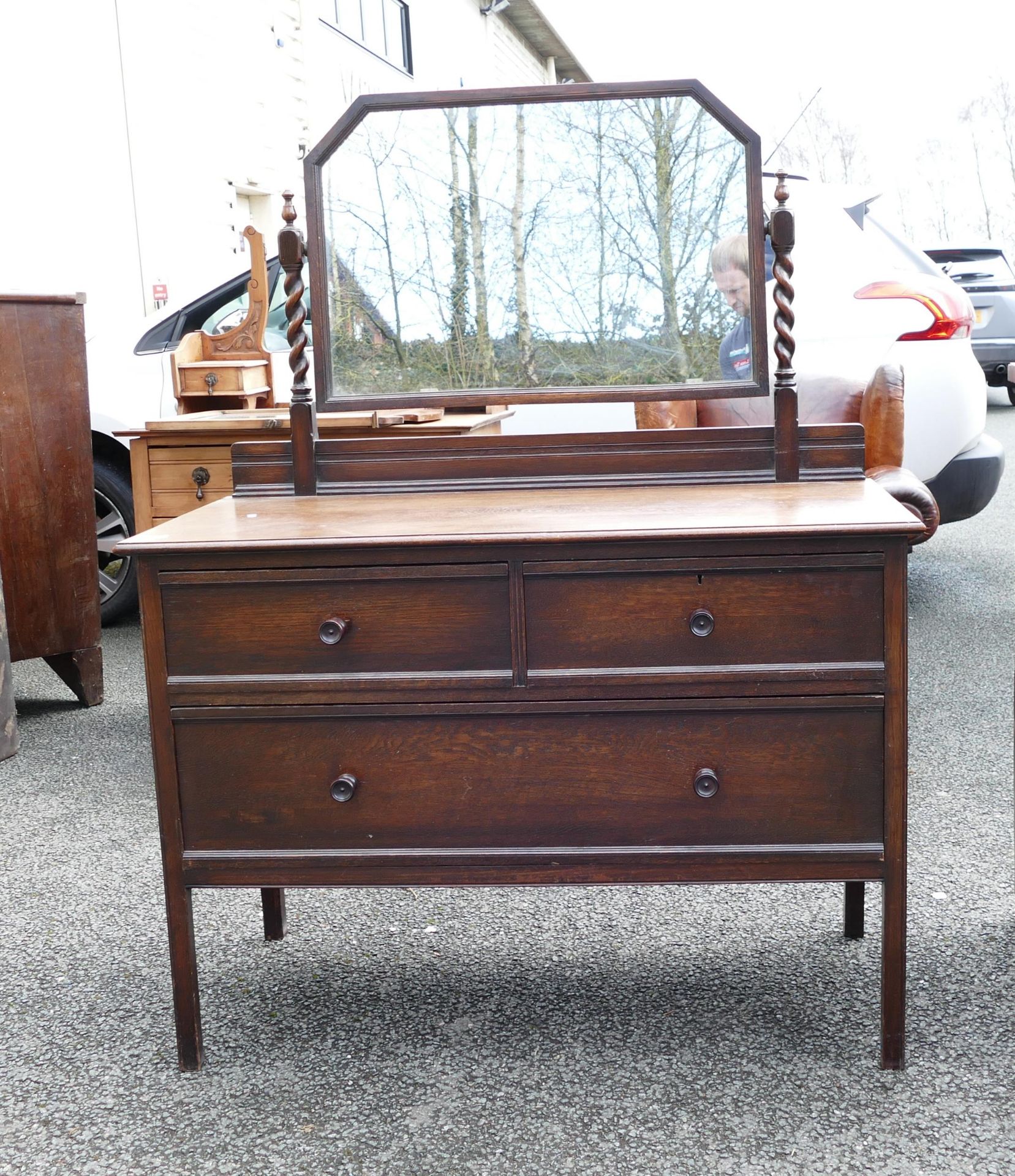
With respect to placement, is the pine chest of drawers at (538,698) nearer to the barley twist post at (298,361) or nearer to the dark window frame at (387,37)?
the barley twist post at (298,361)

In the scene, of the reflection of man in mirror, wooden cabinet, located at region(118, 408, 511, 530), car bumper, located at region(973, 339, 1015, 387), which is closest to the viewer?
the reflection of man in mirror

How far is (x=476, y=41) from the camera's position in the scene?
47.3 feet

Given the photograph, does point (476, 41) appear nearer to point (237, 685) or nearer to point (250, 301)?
point (250, 301)

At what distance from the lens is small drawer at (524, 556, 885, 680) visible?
80.4 inches

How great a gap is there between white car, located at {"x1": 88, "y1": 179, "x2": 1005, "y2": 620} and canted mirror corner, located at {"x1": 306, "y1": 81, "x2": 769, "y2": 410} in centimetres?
205

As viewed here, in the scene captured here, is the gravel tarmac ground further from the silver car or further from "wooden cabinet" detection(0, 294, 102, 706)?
the silver car

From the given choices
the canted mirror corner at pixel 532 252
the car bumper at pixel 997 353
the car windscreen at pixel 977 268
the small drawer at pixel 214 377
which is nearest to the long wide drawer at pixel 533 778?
the canted mirror corner at pixel 532 252

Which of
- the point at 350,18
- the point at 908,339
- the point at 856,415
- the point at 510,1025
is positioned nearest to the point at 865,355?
the point at 908,339

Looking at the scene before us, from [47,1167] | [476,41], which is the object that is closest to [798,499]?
[47,1167]

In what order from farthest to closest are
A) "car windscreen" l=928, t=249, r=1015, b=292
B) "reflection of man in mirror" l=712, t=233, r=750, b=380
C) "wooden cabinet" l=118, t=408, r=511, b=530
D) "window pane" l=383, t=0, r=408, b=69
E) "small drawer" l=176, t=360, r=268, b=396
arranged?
"window pane" l=383, t=0, r=408, b=69 < "car windscreen" l=928, t=249, r=1015, b=292 < "small drawer" l=176, t=360, r=268, b=396 < "wooden cabinet" l=118, t=408, r=511, b=530 < "reflection of man in mirror" l=712, t=233, r=750, b=380

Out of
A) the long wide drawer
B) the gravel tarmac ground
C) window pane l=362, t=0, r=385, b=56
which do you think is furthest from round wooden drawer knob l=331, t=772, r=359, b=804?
window pane l=362, t=0, r=385, b=56

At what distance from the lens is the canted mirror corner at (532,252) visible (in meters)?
2.58

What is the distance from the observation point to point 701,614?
6.73 ft

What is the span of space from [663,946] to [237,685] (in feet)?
3.71
